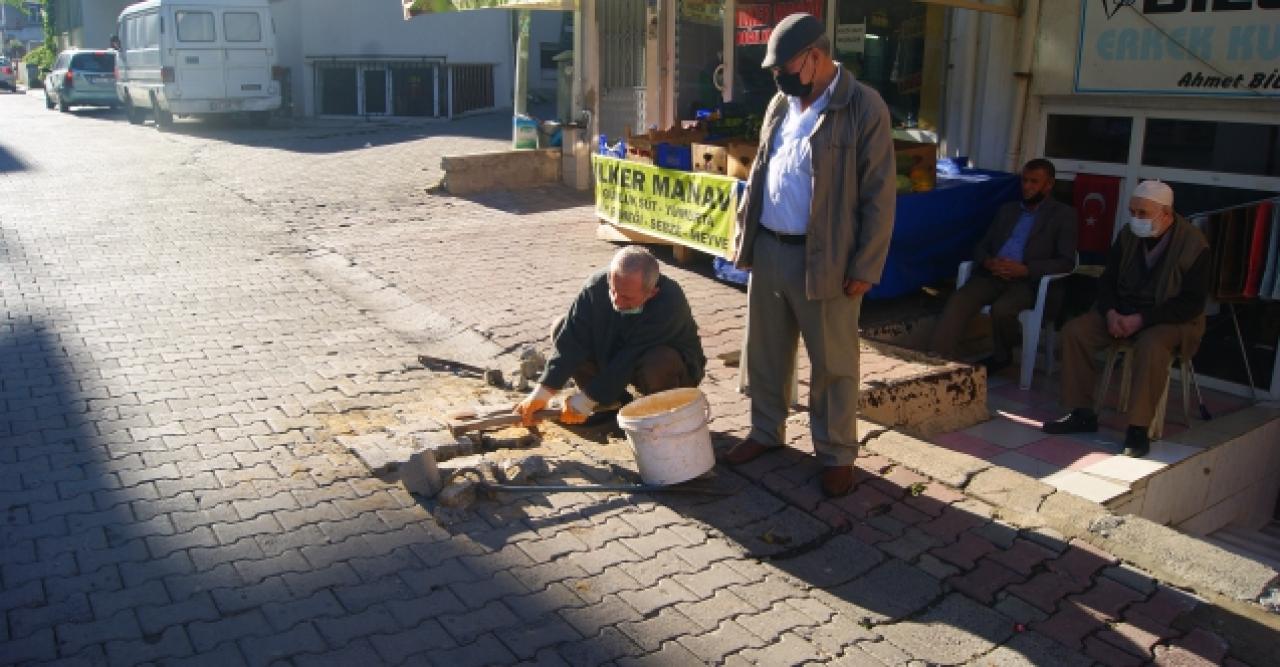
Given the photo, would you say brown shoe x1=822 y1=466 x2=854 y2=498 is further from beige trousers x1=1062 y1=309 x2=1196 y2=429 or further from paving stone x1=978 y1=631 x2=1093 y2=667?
beige trousers x1=1062 y1=309 x2=1196 y2=429

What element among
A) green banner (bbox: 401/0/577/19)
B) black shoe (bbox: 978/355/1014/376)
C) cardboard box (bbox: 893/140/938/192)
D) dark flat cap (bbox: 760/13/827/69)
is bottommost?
black shoe (bbox: 978/355/1014/376)

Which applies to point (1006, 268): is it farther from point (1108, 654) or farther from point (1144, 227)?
point (1108, 654)

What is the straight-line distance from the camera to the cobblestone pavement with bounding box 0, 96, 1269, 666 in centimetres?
357

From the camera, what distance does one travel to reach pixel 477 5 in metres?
Result: 11.7

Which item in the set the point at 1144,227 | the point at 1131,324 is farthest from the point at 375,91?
the point at 1131,324

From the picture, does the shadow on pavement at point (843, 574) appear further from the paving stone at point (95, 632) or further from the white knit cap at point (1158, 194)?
the white knit cap at point (1158, 194)

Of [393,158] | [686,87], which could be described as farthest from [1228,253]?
[393,158]

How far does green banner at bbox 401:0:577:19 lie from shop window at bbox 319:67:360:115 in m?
11.1

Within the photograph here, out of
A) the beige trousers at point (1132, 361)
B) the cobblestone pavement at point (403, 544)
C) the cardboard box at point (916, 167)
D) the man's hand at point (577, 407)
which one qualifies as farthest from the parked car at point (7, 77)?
the beige trousers at point (1132, 361)

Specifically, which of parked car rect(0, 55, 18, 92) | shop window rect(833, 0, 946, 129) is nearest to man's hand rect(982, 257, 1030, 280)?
shop window rect(833, 0, 946, 129)

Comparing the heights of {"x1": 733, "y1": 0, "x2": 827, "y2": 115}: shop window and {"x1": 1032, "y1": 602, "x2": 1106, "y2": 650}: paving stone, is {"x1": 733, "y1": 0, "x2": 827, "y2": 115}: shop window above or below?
above

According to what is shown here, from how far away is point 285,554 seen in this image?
13.4ft

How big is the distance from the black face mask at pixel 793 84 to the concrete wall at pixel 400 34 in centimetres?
1884

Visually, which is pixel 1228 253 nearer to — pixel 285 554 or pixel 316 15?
pixel 285 554
